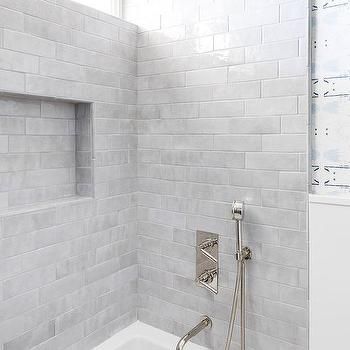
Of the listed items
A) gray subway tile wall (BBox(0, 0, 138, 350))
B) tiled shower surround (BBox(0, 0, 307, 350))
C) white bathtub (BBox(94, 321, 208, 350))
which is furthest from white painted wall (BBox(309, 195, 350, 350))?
gray subway tile wall (BBox(0, 0, 138, 350))

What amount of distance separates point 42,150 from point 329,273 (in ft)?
4.59

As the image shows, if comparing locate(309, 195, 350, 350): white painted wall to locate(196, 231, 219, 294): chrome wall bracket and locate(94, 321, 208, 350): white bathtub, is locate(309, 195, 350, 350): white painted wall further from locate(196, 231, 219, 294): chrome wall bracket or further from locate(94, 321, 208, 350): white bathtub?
locate(94, 321, 208, 350): white bathtub

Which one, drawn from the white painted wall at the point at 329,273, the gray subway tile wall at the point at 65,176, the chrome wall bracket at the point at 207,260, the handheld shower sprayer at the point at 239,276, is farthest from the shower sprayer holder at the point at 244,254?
the gray subway tile wall at the point at 65,176

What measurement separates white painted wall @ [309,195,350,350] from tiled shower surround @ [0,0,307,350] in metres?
0.06

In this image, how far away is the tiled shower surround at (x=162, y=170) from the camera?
1.71 m

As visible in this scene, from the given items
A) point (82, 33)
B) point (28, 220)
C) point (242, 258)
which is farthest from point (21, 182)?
point (242, 258)

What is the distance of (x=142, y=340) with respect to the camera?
2.15 m

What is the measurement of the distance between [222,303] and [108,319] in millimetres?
629

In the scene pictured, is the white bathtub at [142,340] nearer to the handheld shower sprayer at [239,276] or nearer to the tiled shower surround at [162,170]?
the tiled shower surround at [162,170]

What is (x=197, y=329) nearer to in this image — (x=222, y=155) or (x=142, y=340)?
(x=142, y=340)

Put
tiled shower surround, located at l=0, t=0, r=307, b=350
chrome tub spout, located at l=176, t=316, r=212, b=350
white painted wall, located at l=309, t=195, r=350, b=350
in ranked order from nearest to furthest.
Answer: white painted wall, located at l=309, t=195, r=350, b=350 → tiled shower surround, located at l=0, t=0, r=307, b=350 → chrome tub spout, located at l=176, t=316, r=212, b=350

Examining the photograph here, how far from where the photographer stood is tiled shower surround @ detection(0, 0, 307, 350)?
5.60 ft

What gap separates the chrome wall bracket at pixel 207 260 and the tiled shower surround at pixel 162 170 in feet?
0.13

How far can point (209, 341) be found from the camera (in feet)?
6.64
